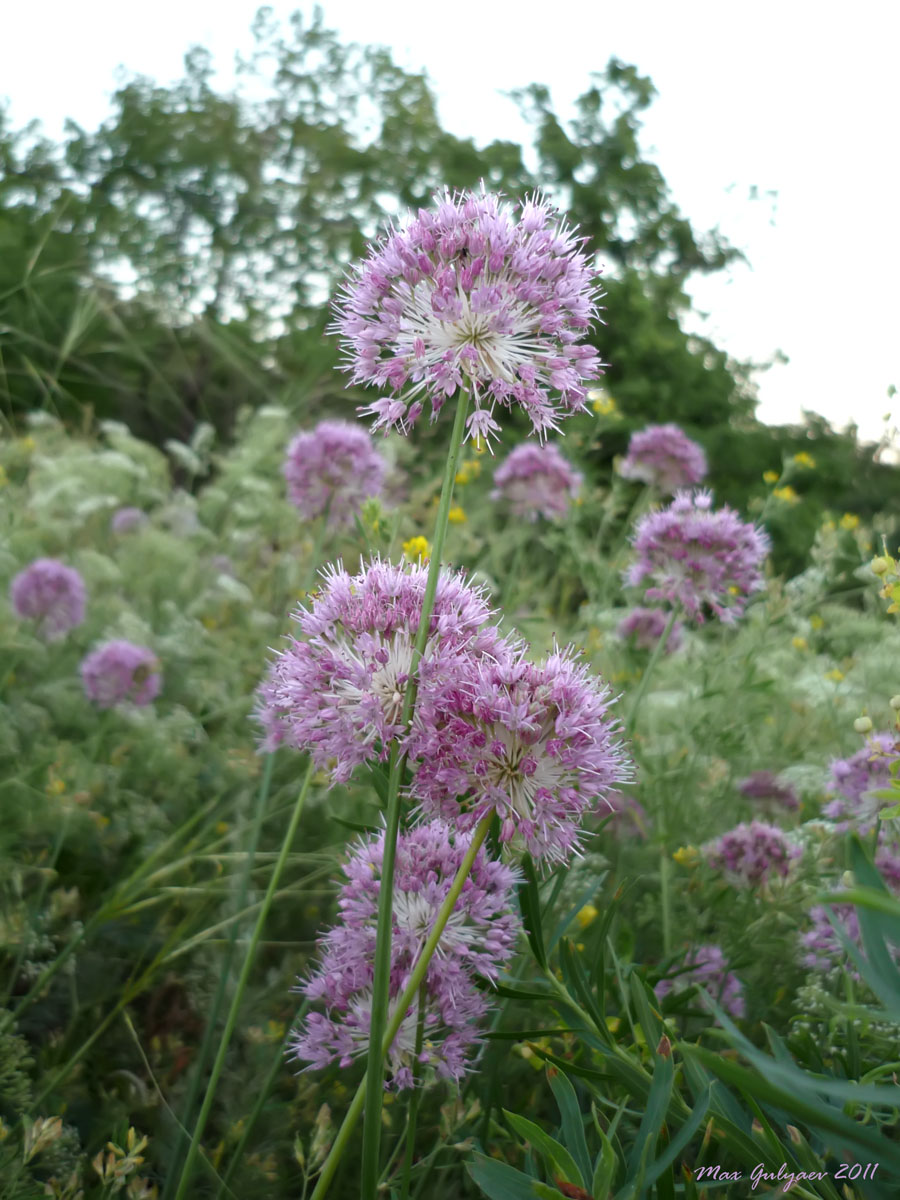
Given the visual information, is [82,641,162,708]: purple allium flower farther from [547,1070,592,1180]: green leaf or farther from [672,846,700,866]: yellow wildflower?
[547,1070,592,1180]: green leaf

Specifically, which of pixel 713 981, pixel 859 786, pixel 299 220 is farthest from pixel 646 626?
pixel 299 220

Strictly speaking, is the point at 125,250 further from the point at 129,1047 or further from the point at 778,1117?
the point at 778,1117

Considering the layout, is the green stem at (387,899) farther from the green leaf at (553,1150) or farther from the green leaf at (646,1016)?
the green leaf at (646,1016)

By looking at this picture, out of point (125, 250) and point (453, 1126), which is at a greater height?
point (125, 250)

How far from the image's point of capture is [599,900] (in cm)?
285

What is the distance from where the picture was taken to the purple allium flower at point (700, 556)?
299 cm

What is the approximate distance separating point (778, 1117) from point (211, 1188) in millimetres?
1278

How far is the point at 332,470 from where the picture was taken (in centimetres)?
334

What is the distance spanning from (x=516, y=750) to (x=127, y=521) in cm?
453

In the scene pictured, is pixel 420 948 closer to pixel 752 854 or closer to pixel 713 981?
pixel 713 981

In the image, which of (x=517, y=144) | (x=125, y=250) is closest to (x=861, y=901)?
(x=125, y=250)

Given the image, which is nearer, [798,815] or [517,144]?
[798,815]

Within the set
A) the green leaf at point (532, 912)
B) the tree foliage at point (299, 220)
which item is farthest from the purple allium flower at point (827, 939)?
the tree foliage at point (299, 220)

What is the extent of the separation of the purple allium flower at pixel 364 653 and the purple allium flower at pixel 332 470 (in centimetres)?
190
